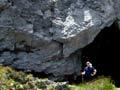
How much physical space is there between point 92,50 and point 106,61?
1054 mm

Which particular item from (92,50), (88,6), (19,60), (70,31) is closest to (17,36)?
(19,60)

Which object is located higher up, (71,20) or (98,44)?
(71,20)

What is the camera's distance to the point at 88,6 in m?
22.8

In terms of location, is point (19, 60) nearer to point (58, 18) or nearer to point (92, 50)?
point (58, 18)

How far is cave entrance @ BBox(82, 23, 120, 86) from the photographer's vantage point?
2497 cm

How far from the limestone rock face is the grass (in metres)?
1.50

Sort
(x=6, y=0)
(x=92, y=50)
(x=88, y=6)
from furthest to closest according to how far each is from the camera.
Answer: (x=92, y=50), (x=88, y=6), (x=6, y=0)

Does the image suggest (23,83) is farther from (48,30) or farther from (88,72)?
(88,72)

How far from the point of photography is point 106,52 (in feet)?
86.9

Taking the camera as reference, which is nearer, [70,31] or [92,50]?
[70,31]

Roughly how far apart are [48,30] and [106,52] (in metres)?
5.77

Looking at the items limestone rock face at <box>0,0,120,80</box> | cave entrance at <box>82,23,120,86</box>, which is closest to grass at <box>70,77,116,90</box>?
limestone rock face at <box>0,0,120,80</box>

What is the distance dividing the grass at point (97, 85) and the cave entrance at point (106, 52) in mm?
1923

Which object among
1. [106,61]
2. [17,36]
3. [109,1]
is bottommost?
[106,61]
